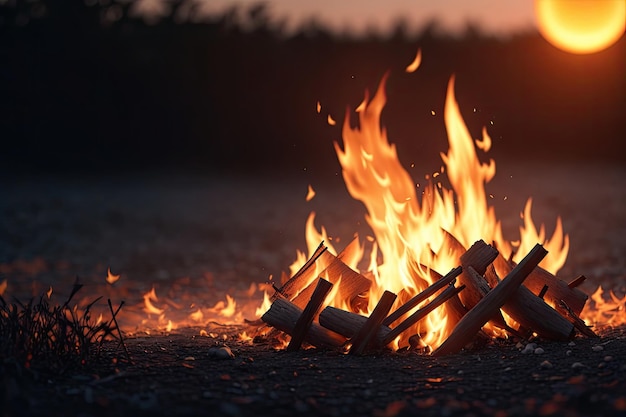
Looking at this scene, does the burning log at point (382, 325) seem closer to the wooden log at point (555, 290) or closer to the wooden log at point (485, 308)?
the wooden log at point (485, 308)

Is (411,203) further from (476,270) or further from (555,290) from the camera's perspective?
(555,290)

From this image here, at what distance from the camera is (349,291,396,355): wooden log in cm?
409

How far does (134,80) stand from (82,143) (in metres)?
1.47

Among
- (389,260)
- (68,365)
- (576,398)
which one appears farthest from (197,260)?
(576,398)

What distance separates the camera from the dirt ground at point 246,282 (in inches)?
129

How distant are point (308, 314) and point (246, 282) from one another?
3646mm

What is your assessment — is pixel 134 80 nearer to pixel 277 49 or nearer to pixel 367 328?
pixel 277 49

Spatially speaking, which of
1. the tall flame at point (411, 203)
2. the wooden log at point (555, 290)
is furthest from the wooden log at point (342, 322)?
the wooden log at point (555, 290)

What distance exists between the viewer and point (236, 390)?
136 inches

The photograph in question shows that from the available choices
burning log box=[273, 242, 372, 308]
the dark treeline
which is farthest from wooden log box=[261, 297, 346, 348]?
the dark treeline

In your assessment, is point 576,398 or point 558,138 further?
point 558,138

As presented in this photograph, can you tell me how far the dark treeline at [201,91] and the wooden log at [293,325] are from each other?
9.96 metres

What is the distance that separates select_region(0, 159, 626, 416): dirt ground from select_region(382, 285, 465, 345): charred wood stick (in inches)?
3.9

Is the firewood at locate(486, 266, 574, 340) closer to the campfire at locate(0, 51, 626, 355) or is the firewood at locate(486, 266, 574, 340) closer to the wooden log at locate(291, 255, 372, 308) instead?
the campfire at locate(0, 51, 626, 355)
